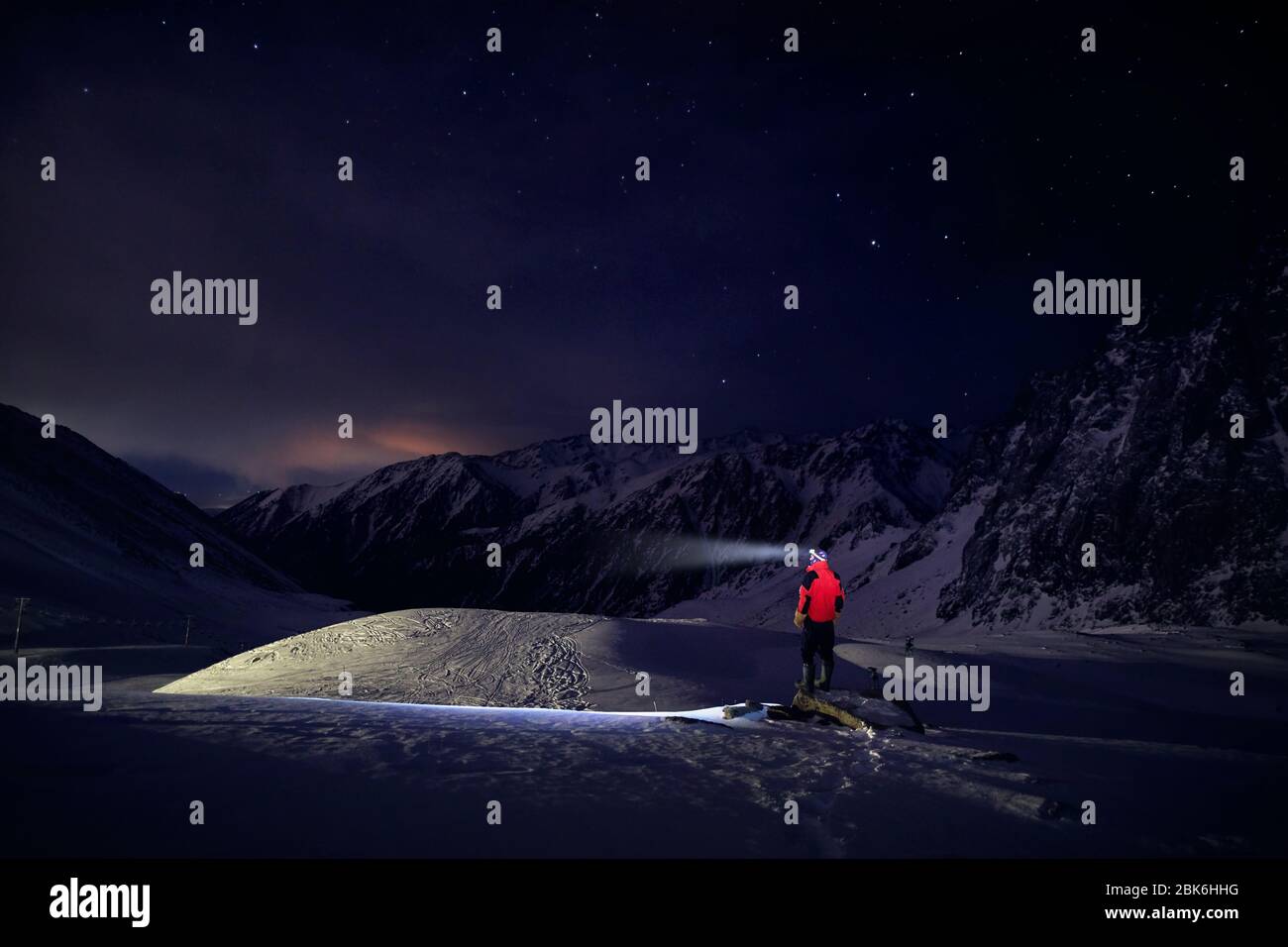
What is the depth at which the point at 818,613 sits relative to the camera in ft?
37.5

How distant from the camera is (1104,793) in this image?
6570mm

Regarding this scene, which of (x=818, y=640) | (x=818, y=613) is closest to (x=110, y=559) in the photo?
(x=818, y=640)

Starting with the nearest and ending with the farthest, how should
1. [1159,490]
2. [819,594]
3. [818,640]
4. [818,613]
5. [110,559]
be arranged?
[819,594]
[818,613]
[818,640]
[1159,490]
[110,559]

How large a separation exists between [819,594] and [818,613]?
37 centimetres

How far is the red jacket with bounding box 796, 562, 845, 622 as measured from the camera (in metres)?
11.3

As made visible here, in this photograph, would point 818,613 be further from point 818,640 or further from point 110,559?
point 110,559

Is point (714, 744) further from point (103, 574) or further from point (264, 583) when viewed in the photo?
point (264, 583)

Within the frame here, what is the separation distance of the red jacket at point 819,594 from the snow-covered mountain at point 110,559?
4284 centimetres

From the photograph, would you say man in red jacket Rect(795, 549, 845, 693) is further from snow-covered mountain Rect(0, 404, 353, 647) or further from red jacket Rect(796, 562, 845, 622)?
snow-covered mountain Rect(0, 404, 353, 647)

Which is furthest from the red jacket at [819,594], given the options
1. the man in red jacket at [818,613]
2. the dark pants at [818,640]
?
the dark pants at [818,640]

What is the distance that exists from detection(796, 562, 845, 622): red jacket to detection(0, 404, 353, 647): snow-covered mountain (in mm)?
42835

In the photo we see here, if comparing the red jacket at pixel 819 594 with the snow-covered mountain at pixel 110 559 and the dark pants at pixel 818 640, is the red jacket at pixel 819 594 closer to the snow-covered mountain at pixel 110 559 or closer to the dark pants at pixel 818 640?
the dark pants at pixel 818 640

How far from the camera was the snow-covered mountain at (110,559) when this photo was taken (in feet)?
158

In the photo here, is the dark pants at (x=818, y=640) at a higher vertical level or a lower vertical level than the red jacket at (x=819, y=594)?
lower
